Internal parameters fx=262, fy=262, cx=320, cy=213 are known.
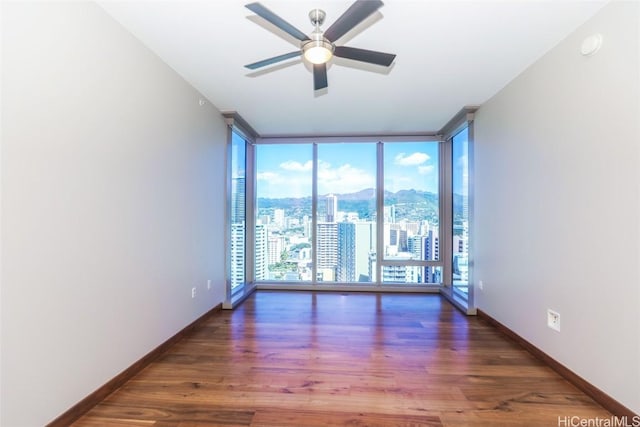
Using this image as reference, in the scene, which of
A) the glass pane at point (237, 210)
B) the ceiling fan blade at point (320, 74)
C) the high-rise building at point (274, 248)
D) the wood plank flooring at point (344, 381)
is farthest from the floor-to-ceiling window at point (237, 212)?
the ceiling fan blade at point (320, 74)

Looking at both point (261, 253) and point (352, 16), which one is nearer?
point (352, 16)

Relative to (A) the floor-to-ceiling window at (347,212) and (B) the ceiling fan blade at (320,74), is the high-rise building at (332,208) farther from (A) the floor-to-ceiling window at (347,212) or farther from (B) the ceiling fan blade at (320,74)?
(B) the ceiling fan blade at (320,74)

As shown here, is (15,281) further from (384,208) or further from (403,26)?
(384,208)

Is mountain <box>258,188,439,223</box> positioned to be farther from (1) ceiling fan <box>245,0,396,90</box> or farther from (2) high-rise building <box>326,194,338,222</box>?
(1) ceiling fan <box>245,0,396,90</box>

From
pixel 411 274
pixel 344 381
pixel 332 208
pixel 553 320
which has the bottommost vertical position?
pixel 344 381

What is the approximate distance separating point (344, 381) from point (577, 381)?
1.61m

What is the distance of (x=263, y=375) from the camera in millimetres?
1980

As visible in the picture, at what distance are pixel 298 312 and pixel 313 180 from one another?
2104 millimetres

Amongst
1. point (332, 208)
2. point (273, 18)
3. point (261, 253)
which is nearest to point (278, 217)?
point (261, 253)

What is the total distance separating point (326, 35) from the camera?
160cm

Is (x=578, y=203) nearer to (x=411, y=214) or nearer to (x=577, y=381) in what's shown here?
(x=577, y=381)

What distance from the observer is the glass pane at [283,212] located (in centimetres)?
442

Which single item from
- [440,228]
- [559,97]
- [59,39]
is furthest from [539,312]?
[59,39]

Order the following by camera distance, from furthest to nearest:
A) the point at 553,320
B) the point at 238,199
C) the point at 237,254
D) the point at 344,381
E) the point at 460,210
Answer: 1. the point at 238,199
2. the point at 237,254
3. the point at 460,210
4. the point at 553,320
5. the point at 344,381
